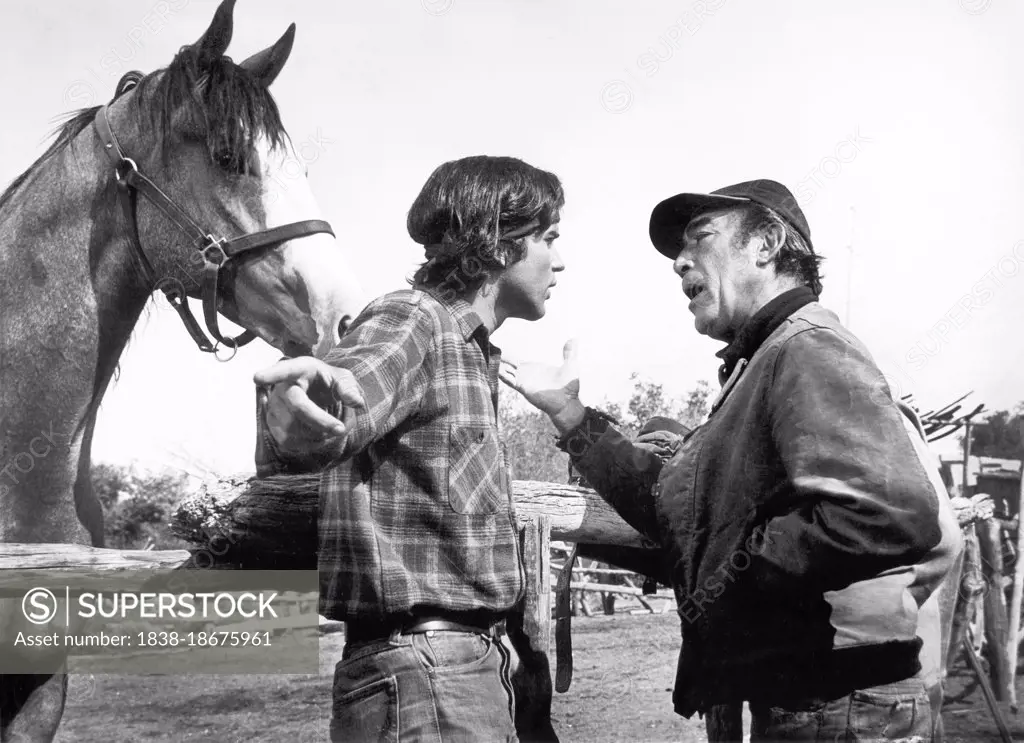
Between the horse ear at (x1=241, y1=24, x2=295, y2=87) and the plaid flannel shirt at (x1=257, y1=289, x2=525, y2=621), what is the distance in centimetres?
150

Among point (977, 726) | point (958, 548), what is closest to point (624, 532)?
point (958, 548)

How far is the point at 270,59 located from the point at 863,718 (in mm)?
2617

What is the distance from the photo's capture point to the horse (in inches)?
101

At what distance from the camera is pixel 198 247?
2.69 metres

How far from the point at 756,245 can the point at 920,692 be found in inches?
42.5

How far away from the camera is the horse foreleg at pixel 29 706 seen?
2.52m

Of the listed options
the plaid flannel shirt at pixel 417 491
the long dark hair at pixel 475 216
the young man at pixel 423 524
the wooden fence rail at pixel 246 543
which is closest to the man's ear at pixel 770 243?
the long dark hair at pixel 475 216

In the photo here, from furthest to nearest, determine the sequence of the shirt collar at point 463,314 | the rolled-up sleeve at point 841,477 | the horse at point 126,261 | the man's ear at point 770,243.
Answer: the horse at point 126,261 < the man's ear at point 770,243 < the shirt collar at point 463,314 < the rolled-up sleeve at point 841,477

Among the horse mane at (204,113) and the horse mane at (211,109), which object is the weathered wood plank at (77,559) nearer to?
the horse mane at (204,113)

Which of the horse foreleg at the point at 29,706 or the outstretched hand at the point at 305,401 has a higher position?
the outstretched hand at the point at 305,401

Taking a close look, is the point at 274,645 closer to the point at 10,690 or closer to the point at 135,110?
the point at 10,690

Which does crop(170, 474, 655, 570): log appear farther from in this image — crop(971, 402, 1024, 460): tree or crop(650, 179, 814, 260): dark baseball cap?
→ crop(971, 402, 1024, 460): tree

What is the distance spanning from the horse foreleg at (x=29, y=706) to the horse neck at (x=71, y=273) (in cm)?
75

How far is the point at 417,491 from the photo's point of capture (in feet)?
6.03
